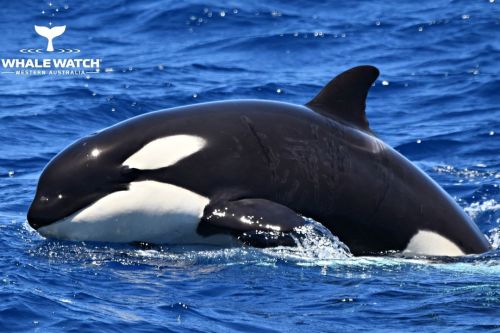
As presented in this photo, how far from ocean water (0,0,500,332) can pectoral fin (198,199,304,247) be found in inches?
9.3

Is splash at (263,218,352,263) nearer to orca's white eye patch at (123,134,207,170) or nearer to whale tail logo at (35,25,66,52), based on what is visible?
orca's white eye patch at (123,134,207,170)

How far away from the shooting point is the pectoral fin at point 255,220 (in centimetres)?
849

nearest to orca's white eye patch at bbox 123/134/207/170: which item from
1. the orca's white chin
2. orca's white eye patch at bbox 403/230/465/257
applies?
the orca's white chin

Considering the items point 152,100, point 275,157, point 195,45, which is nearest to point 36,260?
point 275,157

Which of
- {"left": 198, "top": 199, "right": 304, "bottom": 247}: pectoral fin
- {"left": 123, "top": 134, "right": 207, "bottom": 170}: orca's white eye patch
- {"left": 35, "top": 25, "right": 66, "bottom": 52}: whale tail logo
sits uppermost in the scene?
{"left": 35, "top": 25, "right": 66, "bottom": 52}: whale tail logo

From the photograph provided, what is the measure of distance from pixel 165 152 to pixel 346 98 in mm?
1698

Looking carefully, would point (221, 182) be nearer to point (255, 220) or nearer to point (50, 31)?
point (255, 220)

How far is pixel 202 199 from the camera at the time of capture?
8.97 metres

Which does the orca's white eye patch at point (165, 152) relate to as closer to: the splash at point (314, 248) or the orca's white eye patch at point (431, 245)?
the splash at point (314, 248)

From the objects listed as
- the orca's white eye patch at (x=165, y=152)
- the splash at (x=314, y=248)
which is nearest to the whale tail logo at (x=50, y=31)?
the orca's white eye patch at (x=165, y=152)

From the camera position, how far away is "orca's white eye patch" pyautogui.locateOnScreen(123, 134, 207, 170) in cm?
909

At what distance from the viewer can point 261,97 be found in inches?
706

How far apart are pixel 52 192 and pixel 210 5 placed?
16328 mm

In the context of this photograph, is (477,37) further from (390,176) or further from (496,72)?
(390,176)
